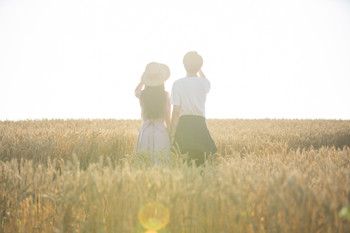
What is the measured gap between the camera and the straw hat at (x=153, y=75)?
440cm

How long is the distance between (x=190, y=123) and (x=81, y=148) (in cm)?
304

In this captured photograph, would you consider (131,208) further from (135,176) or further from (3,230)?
(3,230)

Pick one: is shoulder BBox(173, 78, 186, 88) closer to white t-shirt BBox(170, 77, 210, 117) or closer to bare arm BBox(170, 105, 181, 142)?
white t-shirt BBox(170, 77, 210, 117)

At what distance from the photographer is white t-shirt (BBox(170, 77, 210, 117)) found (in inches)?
157

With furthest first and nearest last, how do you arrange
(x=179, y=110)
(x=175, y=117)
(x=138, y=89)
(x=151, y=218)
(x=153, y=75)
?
(x=138, y=89), (x=153, y=75), (x=175, y=117), (x=179, y=110), (x=151, y=218)

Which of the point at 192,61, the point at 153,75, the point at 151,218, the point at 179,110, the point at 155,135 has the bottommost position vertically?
the point at 151,218

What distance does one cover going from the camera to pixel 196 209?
75.3 inches

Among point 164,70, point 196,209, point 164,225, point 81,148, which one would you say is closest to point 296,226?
point 196,209

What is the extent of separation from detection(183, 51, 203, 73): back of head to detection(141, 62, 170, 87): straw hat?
0.58 meters

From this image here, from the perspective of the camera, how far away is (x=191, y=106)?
4.04 metres

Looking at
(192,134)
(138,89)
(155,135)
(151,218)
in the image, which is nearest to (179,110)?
(192,134)

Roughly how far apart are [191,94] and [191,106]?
0.20m

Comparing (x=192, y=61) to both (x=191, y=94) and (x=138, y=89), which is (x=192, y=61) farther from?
(x=138, y=89)

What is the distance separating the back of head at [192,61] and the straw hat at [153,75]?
58 centimetres
